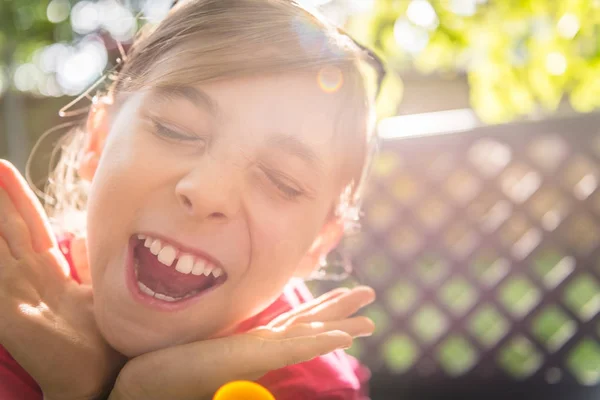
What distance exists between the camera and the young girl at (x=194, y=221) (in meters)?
0.38

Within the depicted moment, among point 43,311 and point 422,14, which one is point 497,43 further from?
point 43,311

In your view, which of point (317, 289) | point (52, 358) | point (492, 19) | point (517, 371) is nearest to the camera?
point (52, 358)

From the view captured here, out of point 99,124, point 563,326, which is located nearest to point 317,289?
point 99,124

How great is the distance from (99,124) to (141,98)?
7 cm

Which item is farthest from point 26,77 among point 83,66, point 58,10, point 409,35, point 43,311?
point 43,311

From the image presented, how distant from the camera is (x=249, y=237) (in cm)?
39

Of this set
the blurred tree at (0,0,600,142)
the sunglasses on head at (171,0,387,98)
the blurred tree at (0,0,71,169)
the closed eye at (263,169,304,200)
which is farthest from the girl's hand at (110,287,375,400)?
the blurred tree at (0,0,71,169)

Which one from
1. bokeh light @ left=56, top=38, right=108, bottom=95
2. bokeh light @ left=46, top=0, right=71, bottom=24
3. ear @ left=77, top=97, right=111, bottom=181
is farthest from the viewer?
bokeh light @ left=46, top=0, right=71, bottom=24

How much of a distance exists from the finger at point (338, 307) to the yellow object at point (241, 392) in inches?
4.9

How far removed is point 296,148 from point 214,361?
0.16m

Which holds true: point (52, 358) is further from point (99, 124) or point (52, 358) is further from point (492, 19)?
point (492, 19)

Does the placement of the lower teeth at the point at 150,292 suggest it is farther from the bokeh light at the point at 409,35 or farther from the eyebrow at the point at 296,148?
the bokeh light at the point at 409,35

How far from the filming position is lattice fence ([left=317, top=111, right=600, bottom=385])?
1.12 meters

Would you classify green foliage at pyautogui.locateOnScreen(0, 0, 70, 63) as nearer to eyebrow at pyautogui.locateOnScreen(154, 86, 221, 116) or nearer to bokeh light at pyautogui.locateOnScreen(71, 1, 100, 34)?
bokeh light at pyautogui.locateOnScreen(71, 1, 100, 34)
